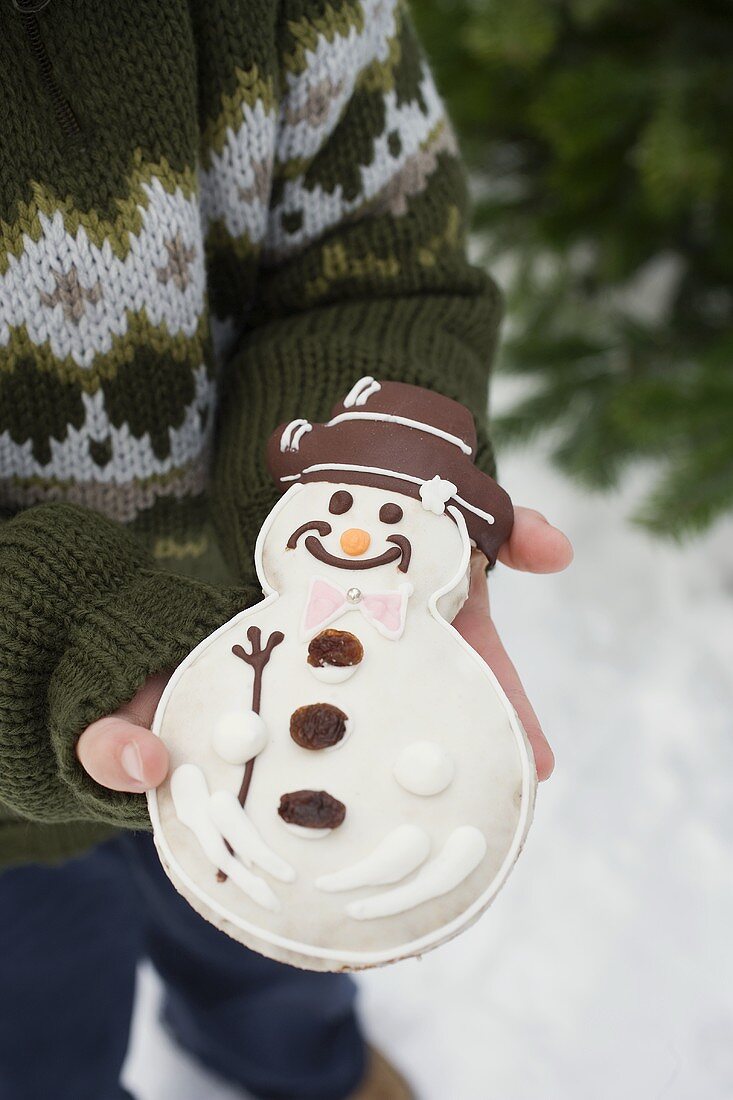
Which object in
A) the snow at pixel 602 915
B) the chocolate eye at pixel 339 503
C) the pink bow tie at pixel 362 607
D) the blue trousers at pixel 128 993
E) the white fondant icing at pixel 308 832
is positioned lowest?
the snow at pixel 602 915

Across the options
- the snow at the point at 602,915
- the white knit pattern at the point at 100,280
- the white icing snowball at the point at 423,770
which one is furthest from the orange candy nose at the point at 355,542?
the snow at the point at 602,915

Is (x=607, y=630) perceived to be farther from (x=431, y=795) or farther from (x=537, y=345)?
(x=431, y=795)

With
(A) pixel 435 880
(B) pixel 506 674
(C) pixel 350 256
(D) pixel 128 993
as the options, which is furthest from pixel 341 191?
(D) pixel 128 993

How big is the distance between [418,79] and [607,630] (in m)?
0.94

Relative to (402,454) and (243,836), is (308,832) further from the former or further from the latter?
(402,454)

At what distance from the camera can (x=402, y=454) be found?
496mm

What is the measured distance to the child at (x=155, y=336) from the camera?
48 centimetres

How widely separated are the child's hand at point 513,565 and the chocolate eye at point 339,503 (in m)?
0.08

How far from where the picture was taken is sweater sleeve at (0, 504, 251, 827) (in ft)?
1.49

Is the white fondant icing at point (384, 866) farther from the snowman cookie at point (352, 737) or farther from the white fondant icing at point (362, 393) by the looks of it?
the white fondant icing at point (362, 393)

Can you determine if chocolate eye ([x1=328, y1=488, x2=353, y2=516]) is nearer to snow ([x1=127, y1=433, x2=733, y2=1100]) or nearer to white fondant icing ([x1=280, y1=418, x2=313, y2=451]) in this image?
white fondant icing ([x1=280, y1=418, x2=313, y2=451])

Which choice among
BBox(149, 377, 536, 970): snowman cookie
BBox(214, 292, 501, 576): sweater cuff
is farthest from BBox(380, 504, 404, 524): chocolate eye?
BBox(214, 292, 501, 576): sweater cuff

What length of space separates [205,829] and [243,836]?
0.06 feet

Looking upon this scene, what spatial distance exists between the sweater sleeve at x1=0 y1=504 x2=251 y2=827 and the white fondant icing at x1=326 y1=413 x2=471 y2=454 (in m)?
0.11
